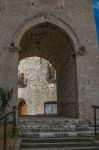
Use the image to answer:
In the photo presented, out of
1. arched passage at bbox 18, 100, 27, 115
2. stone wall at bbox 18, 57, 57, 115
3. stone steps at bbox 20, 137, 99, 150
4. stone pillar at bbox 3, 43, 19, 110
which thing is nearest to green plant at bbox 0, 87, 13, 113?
stone pillar at bbox 3, 43, 19, 110

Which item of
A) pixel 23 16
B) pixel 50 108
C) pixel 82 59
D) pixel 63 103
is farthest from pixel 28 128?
pixel 50 108

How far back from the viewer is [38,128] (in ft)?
33.0

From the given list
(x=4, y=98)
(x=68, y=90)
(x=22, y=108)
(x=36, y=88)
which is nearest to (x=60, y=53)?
(x=68, y=90)

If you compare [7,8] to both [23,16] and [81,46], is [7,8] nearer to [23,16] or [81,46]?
[23,16]

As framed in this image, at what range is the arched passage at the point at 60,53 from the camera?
1349cm

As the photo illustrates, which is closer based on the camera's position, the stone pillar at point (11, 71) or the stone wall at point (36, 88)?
the stone pillar at point (11, 71)

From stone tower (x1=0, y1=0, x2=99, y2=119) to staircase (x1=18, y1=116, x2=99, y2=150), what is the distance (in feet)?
6.15

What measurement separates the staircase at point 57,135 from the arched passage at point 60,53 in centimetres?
227

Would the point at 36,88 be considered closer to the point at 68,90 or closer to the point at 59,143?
the point at 68,90

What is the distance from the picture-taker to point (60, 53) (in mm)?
16188

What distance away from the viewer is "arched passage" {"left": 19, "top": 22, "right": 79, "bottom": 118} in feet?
44.3

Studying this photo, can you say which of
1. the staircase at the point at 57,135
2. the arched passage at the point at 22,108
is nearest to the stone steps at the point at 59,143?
the staircase at the point at 57,135

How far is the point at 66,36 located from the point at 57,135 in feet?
18.7

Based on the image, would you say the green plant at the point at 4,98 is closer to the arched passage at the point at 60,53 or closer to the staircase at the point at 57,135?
the staircase at the point at 57,135
